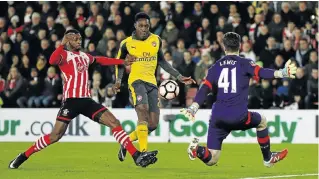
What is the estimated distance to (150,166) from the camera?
13.5 metres

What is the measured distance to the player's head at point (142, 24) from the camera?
537 inches

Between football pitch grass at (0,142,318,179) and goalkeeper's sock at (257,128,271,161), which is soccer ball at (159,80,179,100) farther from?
goalkeeper's sock at (257,128,271,161)

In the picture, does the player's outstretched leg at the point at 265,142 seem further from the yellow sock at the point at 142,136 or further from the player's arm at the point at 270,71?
the yellow sock at the point at 142,136

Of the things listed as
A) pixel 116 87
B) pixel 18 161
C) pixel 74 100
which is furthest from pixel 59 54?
pixel 18 161

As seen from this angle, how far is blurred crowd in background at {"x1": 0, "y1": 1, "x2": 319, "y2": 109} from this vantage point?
21109 mm

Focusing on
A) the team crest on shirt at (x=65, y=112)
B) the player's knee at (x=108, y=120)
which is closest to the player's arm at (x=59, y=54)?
the team crest on shirt at (x=65, y=112)

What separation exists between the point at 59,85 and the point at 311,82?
20.0 ft

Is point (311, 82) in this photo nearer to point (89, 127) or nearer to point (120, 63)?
point (89, 127)

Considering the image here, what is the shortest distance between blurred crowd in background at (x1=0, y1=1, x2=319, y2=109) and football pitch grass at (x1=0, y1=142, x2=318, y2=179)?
9.48 feet

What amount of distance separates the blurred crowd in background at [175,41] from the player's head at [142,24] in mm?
6888

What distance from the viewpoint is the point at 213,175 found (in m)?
11.9

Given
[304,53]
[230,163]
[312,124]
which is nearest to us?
[230,163]

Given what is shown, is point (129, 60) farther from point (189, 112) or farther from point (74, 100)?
point (189, 112)

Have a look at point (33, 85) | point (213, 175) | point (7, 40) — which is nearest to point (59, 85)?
point (33, 85)
